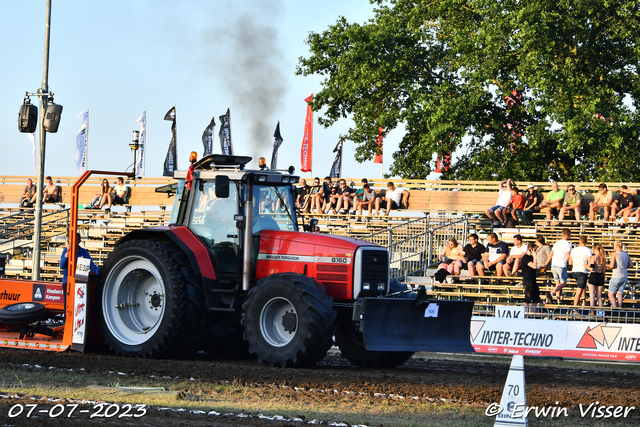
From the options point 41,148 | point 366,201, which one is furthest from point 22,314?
point 366,201

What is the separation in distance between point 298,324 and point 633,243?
12007 mm

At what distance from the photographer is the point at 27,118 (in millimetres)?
15609

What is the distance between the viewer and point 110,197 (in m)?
24.9

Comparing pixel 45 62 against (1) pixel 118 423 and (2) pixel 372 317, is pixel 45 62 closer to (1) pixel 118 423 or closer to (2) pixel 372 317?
(2) pixel 372 317

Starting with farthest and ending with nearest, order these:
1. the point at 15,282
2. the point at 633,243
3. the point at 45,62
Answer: the point at 633,243, the point at 45,62, the point at 15,282

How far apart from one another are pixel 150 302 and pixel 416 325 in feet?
11.5

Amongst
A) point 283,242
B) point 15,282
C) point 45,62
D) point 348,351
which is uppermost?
point 45,62

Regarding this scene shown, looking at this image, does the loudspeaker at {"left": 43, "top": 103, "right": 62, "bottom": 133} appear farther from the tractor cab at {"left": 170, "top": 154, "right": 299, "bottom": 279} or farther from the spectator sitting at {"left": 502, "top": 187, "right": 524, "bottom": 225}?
the spectator sitting at {"left": 502, "top": 187, "right": 524, "bottom": 225}

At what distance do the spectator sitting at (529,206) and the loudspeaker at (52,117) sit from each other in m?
11.5

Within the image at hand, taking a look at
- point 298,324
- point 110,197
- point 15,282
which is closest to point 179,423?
point 298,324

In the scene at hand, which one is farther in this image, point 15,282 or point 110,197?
point 110,197

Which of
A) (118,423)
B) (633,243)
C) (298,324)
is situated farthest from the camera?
(633,243)

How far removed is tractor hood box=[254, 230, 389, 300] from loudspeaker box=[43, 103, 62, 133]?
24.4ft

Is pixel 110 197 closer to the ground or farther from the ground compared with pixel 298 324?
farther from the ground
